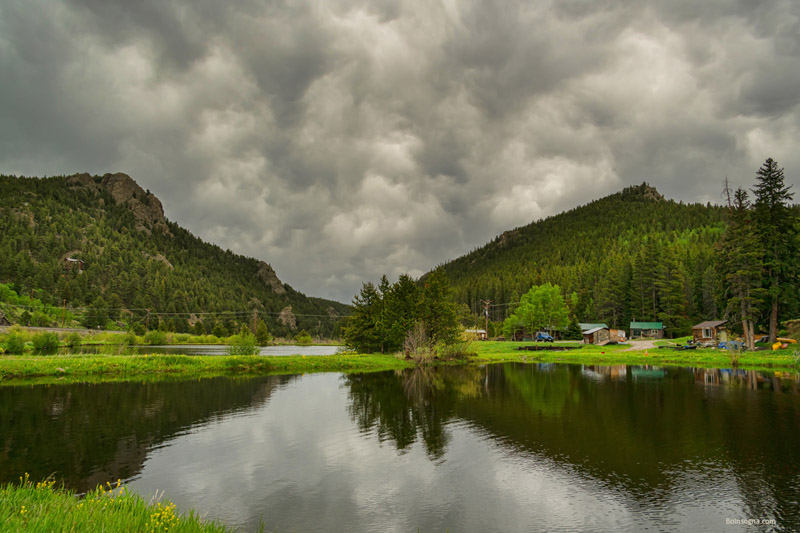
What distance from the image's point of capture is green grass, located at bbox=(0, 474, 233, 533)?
8.27 meters

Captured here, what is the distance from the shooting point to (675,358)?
221 feet

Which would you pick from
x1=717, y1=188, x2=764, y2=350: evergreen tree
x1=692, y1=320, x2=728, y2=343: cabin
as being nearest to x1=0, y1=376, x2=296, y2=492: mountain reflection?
x1=717, y1=188, x2=764, y2=350: evergreen tree

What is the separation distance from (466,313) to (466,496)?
165 m

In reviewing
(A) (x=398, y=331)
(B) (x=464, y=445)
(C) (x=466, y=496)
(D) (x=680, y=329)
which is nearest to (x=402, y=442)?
(B) (x=464, y=445)

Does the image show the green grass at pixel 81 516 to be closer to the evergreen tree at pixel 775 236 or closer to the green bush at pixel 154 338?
the evergreen tree at pixel 775 236

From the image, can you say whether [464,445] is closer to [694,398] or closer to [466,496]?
[466,496]

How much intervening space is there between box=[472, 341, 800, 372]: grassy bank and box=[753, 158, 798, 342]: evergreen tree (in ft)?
35.2

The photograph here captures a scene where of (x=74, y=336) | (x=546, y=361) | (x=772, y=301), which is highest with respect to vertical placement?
(x=772, y=301)

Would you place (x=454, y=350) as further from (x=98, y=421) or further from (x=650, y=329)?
(x=650, y=329)

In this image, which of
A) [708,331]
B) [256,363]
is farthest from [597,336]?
[256,363]

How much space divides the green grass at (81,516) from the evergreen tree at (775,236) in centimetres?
8424

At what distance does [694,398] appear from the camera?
113ft

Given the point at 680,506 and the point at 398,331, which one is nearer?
the point at 680,506

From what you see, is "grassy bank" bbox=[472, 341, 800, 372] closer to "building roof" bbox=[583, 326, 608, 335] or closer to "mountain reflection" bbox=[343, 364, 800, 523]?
"mountain reflection" bbox=[343, 364, 800, 523]
